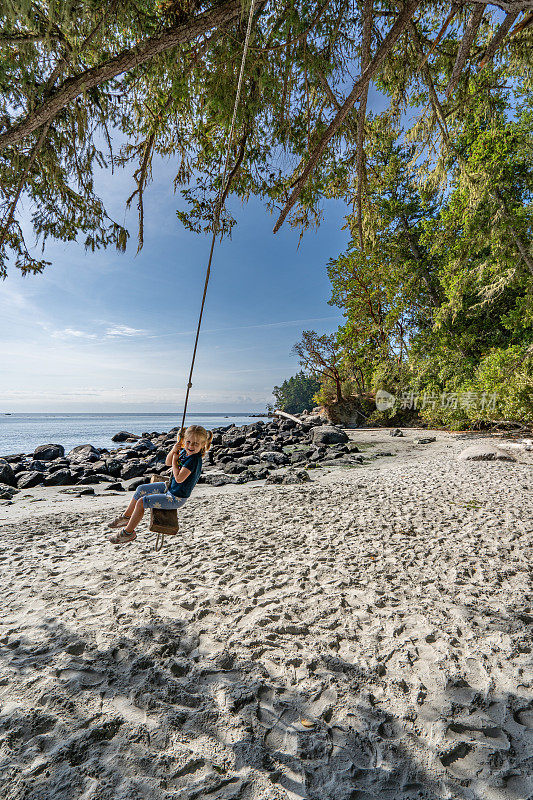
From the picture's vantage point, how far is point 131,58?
3.56 m

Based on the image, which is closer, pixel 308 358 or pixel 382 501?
pixel 382 501

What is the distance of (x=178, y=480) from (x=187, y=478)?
0.36 ft

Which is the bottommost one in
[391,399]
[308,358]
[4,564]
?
[4,564]

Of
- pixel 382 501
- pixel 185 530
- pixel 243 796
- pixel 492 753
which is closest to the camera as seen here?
pixel 243 796

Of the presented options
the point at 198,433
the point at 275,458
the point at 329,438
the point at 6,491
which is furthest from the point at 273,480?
the point at 329,438

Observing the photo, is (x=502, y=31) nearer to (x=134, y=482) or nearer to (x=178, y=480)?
(x=178, y=480)

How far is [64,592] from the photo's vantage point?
4227mm

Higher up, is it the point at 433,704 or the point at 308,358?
the point at 308,358

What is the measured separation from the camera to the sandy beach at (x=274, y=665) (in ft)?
6.99

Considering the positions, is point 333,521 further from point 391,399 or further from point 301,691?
point 391,399

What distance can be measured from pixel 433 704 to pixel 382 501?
17.1 feet

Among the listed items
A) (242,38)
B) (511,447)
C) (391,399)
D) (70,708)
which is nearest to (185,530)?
(70,708)

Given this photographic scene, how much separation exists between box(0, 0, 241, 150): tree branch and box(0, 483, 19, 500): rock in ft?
29.9

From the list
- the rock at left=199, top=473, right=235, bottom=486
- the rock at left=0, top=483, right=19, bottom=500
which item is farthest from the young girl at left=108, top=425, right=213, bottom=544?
the rock at left=0, top=483, right=19, bottom=500
